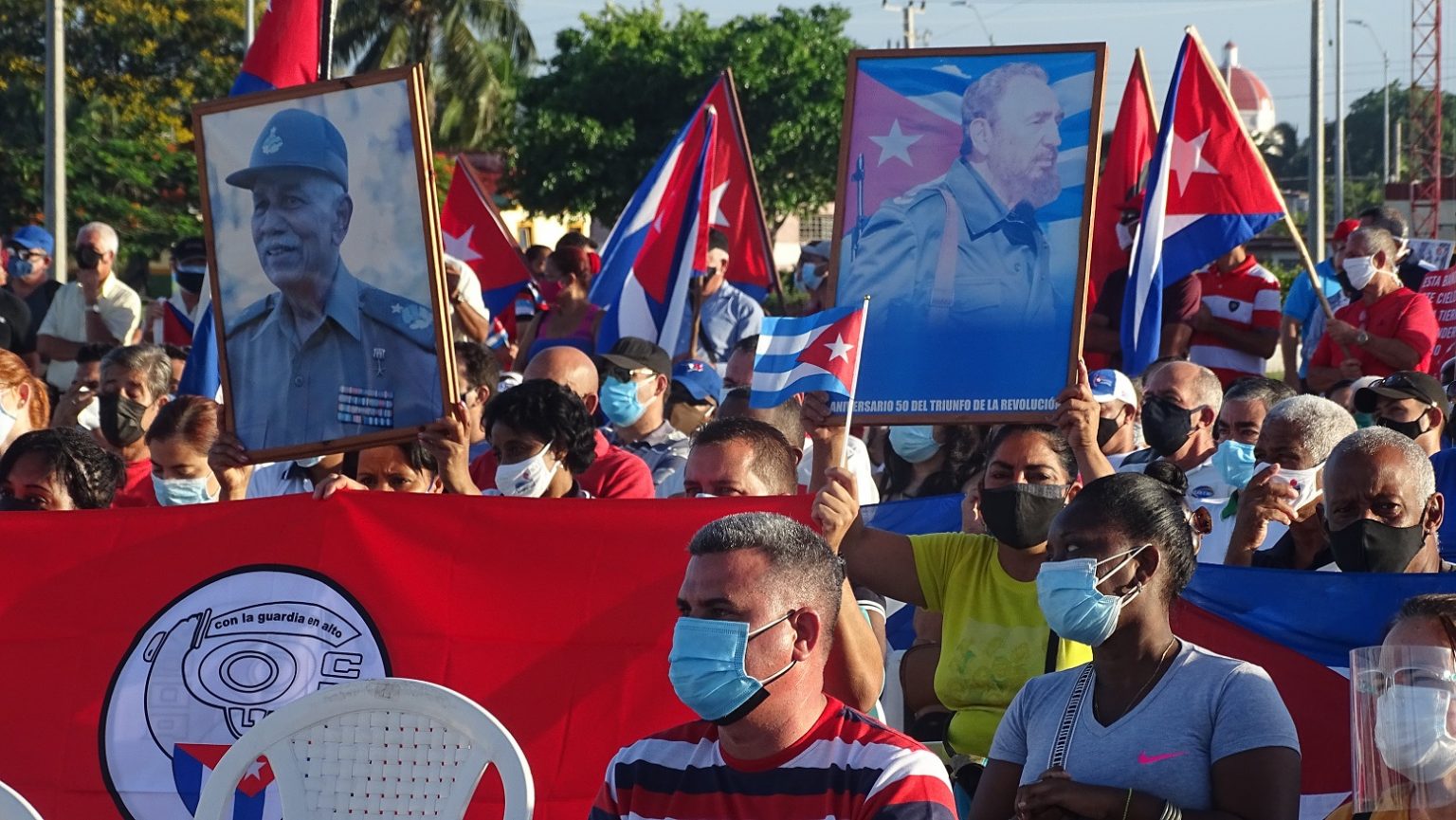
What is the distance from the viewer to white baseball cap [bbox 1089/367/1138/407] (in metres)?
7.45

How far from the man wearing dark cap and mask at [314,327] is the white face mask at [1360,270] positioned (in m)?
5.25

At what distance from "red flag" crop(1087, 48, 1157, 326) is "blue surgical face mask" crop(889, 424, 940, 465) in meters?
2.10

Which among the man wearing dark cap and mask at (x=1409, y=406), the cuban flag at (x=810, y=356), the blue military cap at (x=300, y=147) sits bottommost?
the man wearing dark cap and mask at (x=1409, y=406)

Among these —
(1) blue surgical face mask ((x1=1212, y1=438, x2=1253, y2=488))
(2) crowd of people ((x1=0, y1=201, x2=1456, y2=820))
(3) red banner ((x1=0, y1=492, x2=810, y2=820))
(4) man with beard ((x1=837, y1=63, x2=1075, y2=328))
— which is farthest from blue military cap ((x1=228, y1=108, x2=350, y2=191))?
(1) blue surgical face mask ((x1=1212, y1=438, x2=1253, y2=488))

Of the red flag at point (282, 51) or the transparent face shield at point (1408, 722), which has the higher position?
the red flag at point (282, 51)

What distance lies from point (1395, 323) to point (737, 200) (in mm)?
4632

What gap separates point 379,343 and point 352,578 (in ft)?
3.07

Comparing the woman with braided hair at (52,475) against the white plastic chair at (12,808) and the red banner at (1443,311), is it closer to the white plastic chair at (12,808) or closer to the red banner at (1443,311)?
the white plastic chair at (12,808)

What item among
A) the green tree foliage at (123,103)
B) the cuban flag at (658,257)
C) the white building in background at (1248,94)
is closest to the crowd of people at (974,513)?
the cuban flag at (658,257)

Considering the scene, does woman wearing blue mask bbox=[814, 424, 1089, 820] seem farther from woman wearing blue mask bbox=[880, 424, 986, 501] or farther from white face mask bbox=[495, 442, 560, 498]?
woman wearing blue mask bbox=[880, 424, 986, 501]

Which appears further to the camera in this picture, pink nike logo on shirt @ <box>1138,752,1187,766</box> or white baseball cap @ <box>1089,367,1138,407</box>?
white baseball cap @ <box>1089,367,1138,407</box>

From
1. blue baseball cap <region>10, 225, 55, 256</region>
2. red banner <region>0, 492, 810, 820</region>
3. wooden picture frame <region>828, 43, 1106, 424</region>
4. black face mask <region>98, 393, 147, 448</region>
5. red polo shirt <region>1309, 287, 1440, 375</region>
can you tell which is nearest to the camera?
red banner <region>0, 492, 810, 820</region>

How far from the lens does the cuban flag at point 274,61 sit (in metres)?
8.12

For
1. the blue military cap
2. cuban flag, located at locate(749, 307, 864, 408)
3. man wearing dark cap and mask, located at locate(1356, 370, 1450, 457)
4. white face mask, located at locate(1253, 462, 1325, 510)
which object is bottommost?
white face mask, located at locate(1253, 462, 1325, 510)
